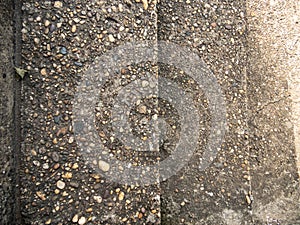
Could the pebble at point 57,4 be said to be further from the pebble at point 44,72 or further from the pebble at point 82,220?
the pebble at point 82,220

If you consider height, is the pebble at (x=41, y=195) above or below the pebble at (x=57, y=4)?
below

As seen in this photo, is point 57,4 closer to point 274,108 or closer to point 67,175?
point 67,175

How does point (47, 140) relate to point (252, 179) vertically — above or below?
above

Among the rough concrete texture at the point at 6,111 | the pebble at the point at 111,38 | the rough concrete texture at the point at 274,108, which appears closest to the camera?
the rough concrete texture at the point at 6,111

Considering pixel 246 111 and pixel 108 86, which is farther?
pixel 246 111

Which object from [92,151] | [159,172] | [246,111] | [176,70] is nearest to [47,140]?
[92,151]

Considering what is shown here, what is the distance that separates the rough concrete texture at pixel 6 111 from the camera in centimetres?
94

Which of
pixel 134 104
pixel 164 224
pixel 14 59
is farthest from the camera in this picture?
pixel 164 224

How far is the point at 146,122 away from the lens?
1.11 m

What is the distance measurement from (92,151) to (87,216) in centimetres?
17

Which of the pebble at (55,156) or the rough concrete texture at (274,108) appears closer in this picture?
the pebble at (55,156)

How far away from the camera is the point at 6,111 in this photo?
0.95 m

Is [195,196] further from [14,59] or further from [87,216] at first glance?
[14,59]

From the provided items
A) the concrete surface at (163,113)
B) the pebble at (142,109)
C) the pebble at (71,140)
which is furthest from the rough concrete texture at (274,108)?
the pebble at (71,140)
